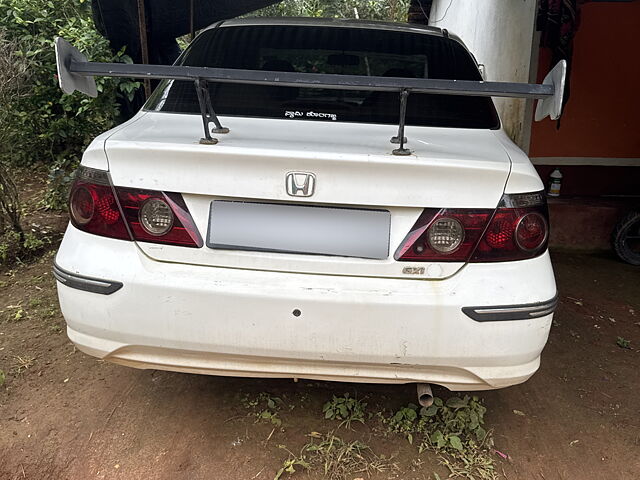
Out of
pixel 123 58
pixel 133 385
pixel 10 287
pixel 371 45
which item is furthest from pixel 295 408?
pixel 123 58

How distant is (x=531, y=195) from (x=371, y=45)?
1396 millimetres

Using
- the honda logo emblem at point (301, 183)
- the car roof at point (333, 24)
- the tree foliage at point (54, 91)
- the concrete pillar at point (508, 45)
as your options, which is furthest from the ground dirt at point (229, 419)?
the concrete pillar at point (508, 45)

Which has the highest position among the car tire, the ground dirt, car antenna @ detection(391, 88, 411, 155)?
car antenna @ detection(391, 88, 411, 155)

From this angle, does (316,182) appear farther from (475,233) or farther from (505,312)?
(505,312)

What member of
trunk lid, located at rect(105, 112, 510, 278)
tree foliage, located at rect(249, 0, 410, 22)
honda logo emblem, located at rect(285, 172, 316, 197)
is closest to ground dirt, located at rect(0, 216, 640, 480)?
trunk lid, located at rect(105, 112, 510, 278)

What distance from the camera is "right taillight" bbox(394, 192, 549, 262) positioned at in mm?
1771

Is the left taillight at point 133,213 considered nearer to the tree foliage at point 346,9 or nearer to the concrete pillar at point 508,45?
the concrete pillar at point 508,45

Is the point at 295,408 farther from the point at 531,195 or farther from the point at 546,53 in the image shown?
the point at 546,53

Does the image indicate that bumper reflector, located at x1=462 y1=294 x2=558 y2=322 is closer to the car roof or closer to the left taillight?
the left taillight

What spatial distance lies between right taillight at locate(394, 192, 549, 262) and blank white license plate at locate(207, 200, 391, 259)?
112 mm

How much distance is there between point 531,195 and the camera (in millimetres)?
1834

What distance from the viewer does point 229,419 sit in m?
2.33

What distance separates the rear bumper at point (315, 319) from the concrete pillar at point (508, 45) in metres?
3.43

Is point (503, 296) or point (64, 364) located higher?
point (503, 296)
